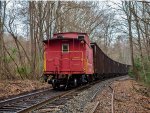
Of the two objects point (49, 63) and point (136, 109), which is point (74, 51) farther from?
point (136, 109)

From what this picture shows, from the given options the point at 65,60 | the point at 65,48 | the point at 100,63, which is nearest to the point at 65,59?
the point at 65,60

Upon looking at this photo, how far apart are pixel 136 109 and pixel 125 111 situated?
868 mm

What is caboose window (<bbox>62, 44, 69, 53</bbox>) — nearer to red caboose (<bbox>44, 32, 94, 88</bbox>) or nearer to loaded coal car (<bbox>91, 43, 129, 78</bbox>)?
red caboose (<bbox>44, 32, 94, 88</bbox>)

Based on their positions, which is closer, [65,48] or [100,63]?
[65,48]

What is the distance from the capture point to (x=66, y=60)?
63.2 feet

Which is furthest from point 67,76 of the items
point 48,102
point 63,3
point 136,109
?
point 63,3

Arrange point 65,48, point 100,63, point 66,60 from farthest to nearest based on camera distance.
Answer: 1. point 100,63
2. point 65,48
3. point 66,60

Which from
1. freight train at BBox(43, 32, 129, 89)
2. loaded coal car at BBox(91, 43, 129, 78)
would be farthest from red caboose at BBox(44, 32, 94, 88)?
loaded coal car at BBox(91, 43, 129, 78)

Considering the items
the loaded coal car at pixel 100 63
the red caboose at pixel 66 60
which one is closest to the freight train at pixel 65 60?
the red caboose at pixel 66 60

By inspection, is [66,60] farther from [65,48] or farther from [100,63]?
[100,63]

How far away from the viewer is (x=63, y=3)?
31.1m

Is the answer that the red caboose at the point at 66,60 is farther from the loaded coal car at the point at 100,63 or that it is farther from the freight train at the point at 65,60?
the loaded coal car at the point at 100,63

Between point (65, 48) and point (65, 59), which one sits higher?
point (65, 48)

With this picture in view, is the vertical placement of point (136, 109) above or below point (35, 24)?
below
